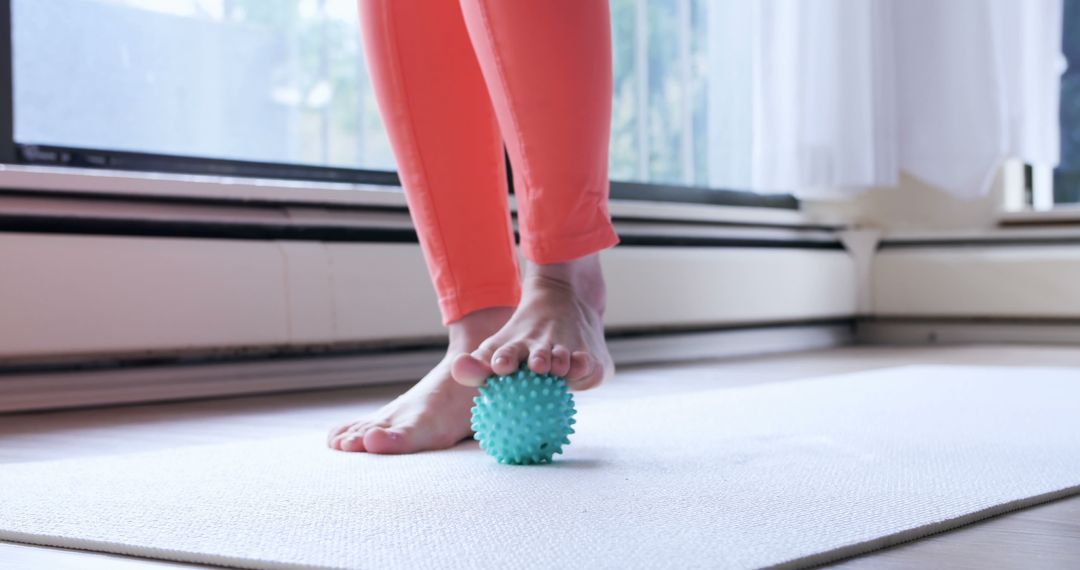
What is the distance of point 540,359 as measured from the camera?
0.98m

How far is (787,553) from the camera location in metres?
0.66

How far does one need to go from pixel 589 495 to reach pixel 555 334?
8.3 inches

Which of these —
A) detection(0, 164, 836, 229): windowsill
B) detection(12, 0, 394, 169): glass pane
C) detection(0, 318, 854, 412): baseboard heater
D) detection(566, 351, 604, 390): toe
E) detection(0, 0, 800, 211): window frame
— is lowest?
detection(0, 318, 854, 412): baseboard heater

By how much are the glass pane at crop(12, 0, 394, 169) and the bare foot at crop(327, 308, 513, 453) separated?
95 centimetres

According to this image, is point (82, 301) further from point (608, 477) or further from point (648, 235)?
point (648, 235)

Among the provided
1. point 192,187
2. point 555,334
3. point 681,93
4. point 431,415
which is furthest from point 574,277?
point 681,93

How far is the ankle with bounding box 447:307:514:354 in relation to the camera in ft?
3.87

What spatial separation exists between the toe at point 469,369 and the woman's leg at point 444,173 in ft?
0.53

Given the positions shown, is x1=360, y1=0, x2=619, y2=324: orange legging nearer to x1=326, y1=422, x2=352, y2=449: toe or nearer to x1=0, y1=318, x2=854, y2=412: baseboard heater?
x1=326, y1=422, x2=352, y2=449: toe

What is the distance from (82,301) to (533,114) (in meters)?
0.96

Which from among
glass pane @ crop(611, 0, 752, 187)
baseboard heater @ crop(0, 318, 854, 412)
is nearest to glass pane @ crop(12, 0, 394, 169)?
baseboard heater @ crop(0, 318, 854, 412)

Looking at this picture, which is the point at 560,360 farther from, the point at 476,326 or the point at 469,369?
the point at 476,326

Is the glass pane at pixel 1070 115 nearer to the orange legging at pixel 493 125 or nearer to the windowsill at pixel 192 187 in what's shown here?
the windowsill at pixel 192 187

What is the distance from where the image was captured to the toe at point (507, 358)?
98 cm
